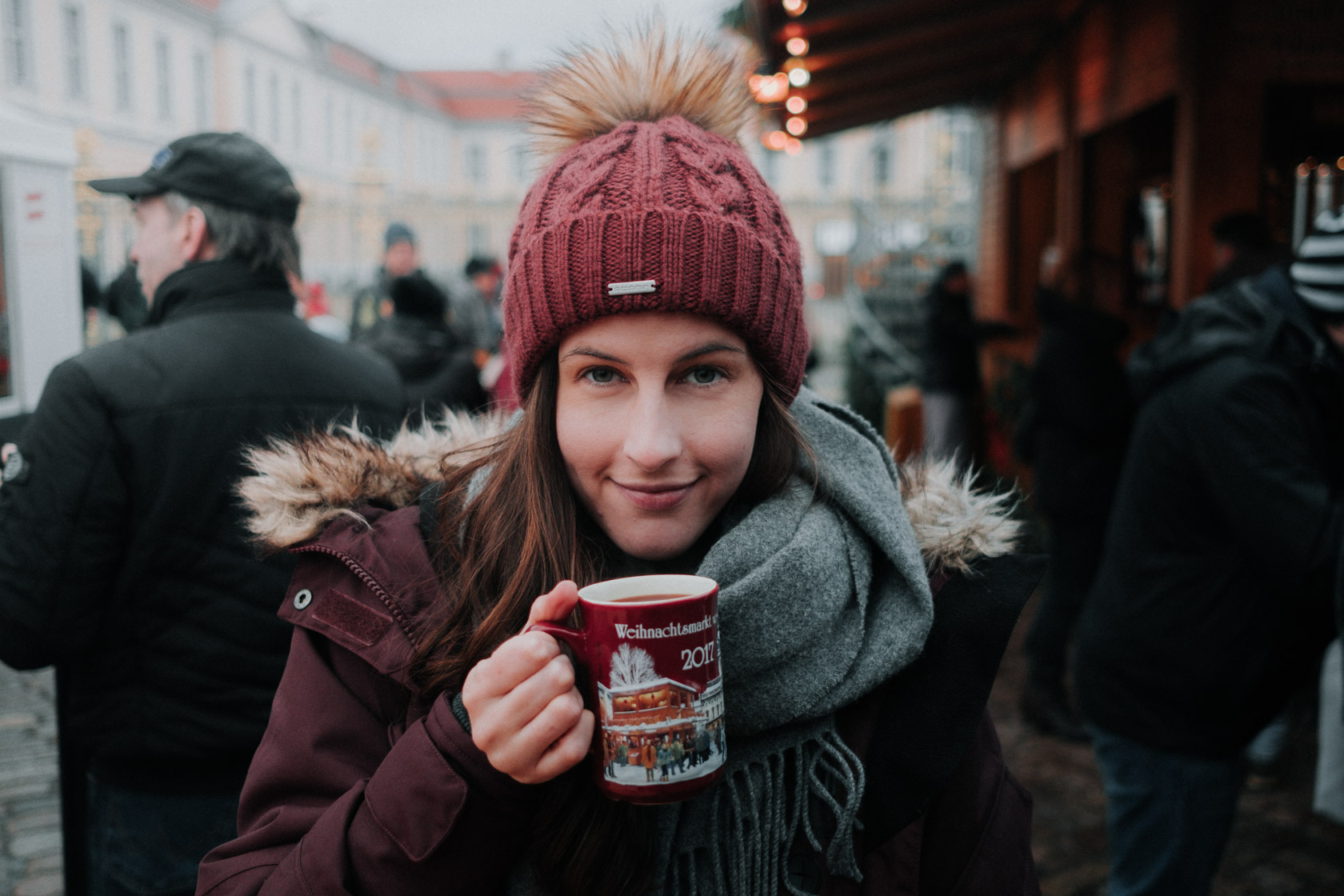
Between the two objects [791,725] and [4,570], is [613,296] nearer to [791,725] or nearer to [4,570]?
[791,725]

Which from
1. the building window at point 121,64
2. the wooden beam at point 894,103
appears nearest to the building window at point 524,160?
the wooden beam at point 894,103

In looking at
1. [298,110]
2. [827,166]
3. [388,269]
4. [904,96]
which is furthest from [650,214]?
[827,166]

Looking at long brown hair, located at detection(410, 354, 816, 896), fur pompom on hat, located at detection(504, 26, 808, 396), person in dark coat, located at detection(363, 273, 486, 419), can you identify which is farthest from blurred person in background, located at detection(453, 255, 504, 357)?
long brown hair, located at detection(410, 354, 816, 896)

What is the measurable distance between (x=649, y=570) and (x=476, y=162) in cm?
5980

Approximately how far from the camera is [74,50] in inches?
318

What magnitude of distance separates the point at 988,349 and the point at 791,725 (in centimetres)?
956

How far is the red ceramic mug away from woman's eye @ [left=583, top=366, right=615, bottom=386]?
1.18 feet

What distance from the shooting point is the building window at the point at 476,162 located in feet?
187

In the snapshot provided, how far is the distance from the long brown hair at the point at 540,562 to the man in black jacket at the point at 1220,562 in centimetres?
158

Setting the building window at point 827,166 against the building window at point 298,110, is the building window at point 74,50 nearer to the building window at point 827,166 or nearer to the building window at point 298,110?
the building window at point 298,110

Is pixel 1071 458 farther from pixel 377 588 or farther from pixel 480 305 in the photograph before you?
pixel 480 305

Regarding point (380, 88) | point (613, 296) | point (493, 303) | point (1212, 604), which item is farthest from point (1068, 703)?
point (380, 88)

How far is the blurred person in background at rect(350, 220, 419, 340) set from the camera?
26.4 feet

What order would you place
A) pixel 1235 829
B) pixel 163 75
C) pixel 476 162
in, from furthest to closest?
pixel 476 162 < pixel 163 75 < pixel 1235 829
